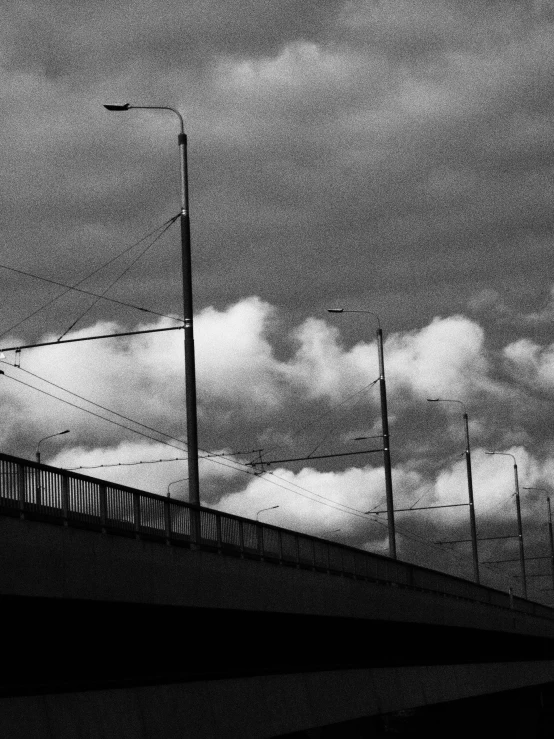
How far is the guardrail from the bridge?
0.04 m

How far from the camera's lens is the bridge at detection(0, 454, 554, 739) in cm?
2117

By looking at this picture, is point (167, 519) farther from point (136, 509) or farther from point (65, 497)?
point (65, 497)

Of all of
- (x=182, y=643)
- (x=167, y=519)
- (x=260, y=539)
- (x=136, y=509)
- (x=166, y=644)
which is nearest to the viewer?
(x=136, y=509)

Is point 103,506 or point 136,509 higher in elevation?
point 136,509

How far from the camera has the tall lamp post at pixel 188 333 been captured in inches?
1194

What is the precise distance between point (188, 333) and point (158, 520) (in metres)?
6.25

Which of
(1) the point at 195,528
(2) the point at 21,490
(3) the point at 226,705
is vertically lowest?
(3) the point at 226,705

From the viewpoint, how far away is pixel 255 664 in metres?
32.2

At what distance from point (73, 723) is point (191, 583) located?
6536 mm

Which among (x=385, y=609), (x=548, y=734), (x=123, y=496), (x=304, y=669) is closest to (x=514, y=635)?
(x=548, y=734)

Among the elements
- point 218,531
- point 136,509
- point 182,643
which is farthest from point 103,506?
point 218,531

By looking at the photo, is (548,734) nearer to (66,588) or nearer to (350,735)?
(350,735)

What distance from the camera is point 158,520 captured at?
27.2 m

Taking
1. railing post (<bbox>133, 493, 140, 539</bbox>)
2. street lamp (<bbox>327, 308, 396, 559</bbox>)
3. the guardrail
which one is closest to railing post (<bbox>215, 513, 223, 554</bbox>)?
the guardrail
